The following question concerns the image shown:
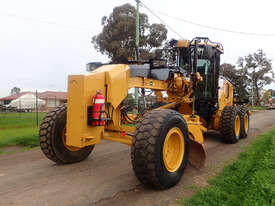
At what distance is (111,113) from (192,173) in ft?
6.04

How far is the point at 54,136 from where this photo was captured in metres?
4.24

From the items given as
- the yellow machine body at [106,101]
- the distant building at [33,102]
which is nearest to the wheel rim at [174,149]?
the yellow machine body at [106,101]

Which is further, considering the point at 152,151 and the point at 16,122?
the point at 16,122

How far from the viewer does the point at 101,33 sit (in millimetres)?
19375

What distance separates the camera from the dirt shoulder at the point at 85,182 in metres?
3.15

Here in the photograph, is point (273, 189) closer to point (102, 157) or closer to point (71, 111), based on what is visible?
point (71, 111)

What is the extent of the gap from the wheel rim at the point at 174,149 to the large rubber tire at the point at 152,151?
193mm

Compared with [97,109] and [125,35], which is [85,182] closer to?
[97,109]

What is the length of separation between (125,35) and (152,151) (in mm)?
16667

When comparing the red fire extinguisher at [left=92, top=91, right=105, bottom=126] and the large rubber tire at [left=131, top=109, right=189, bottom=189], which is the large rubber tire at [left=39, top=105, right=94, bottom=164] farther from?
the large rubber tire at [left=131, top=109, right=189, bottom=189]

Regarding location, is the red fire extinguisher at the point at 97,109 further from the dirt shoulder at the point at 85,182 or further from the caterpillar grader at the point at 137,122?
the dirt shoulder at the point at 85,182

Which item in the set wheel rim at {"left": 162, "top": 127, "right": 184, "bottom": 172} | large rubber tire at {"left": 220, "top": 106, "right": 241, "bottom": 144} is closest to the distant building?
large rubber tire at {"left": 220, "top": 106, "right": 241, "bottom": 144}

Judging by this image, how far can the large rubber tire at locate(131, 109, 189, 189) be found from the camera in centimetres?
317

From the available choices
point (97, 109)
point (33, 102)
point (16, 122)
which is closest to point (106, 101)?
point (97, 109)
